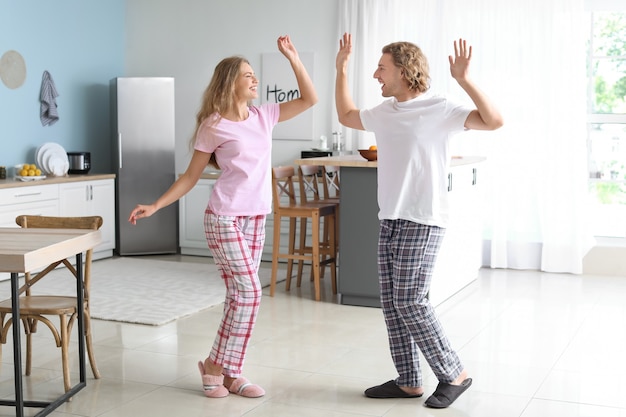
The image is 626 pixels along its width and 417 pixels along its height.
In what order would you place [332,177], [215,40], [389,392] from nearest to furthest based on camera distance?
[389,392] < [332,177] < [215,40]

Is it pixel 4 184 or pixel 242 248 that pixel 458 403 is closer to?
pixel 242 248

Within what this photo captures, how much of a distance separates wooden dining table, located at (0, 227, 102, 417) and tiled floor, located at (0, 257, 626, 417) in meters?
0.09

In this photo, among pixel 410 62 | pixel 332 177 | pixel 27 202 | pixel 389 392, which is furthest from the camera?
pixel 332 177

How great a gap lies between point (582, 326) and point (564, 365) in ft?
3.22

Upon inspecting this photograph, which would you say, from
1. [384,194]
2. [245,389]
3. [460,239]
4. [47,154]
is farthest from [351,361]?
[47,154]

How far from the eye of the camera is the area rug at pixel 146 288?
5590 mm

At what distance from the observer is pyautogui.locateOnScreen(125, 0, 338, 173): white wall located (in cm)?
788

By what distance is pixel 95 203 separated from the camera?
774 cm

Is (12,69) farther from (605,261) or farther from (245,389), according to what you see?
(605,261)

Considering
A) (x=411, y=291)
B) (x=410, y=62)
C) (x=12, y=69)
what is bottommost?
(x=411, y=291)

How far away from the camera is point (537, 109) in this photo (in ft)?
23.7

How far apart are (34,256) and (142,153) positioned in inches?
196

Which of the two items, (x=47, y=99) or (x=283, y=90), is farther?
(x=283, y=90)

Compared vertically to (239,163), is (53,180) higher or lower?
lower
